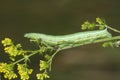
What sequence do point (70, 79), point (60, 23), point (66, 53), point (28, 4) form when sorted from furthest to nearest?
point (28, 4), point (60, 23), point (66, 53), point (70, 79)

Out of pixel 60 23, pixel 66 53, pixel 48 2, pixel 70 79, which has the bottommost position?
pixel 70 79

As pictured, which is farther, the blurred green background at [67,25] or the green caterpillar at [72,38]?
the blurred green background at [67,25]

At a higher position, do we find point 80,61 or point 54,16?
point 54,16

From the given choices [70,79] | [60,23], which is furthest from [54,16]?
[70,79]

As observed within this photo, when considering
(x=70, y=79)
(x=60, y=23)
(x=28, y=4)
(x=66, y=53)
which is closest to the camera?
(x=70, y=79)

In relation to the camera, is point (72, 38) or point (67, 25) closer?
point (72, 38)

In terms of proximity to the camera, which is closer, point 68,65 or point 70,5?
point 68,65

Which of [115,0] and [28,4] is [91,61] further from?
[28,4]

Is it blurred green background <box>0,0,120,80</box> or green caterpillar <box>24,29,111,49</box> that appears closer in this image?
green caterpillar <box>24,29,111,49</box>
